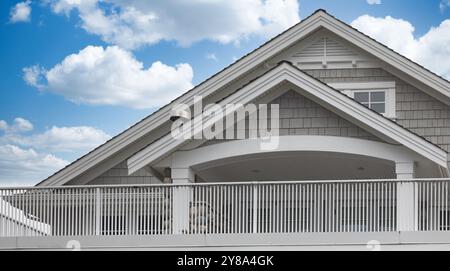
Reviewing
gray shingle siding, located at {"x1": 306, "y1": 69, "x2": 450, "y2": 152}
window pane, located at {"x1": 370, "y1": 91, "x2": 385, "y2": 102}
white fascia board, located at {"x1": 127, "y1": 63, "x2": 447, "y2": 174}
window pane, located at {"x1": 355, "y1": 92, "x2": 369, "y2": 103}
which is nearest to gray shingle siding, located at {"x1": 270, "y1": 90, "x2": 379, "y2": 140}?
white fascia board, located at {"x1": 127, "y1": 63, "x2": 447, "y2": 174}

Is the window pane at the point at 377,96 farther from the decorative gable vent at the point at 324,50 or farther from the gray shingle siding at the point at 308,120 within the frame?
the gray shingle siding at the point at 308,120

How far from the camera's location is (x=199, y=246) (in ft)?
57.3

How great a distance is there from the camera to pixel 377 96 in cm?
2209

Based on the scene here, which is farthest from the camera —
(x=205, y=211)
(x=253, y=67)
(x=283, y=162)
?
(x=253, y=67)

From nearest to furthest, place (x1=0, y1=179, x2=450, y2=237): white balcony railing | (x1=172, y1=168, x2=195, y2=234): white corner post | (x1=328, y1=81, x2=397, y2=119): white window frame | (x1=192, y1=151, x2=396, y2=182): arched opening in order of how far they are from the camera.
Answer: (x1=0, y1=179, x2=450, y2=237): white balcony railing < (x1=172, y1=168, x2=195, y2=234): white corner post < (x1=192, y1=151, x2=396, y2=182): arched opening < (x1=328, y1=81, x2=397, y2=119): white window frame

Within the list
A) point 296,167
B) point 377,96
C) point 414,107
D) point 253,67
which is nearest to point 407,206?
point 296,167

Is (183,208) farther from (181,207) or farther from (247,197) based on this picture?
(247,197)

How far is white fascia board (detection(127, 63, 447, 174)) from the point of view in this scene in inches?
707

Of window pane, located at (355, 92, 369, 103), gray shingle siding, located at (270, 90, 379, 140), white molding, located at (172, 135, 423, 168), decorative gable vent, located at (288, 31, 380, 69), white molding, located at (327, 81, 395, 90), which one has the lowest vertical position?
white molding, located at (172, 135, 423, 168)

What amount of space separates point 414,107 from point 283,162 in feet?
12.7

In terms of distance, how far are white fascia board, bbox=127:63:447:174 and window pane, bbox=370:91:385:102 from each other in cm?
372

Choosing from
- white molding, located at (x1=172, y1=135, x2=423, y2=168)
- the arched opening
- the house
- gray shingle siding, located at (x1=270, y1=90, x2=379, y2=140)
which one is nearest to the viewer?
the house

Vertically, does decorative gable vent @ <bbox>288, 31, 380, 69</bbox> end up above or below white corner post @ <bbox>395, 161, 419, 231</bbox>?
above

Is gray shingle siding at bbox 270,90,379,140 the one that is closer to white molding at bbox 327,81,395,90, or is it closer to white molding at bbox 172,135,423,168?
white molding at bbox 172,135,423,168
